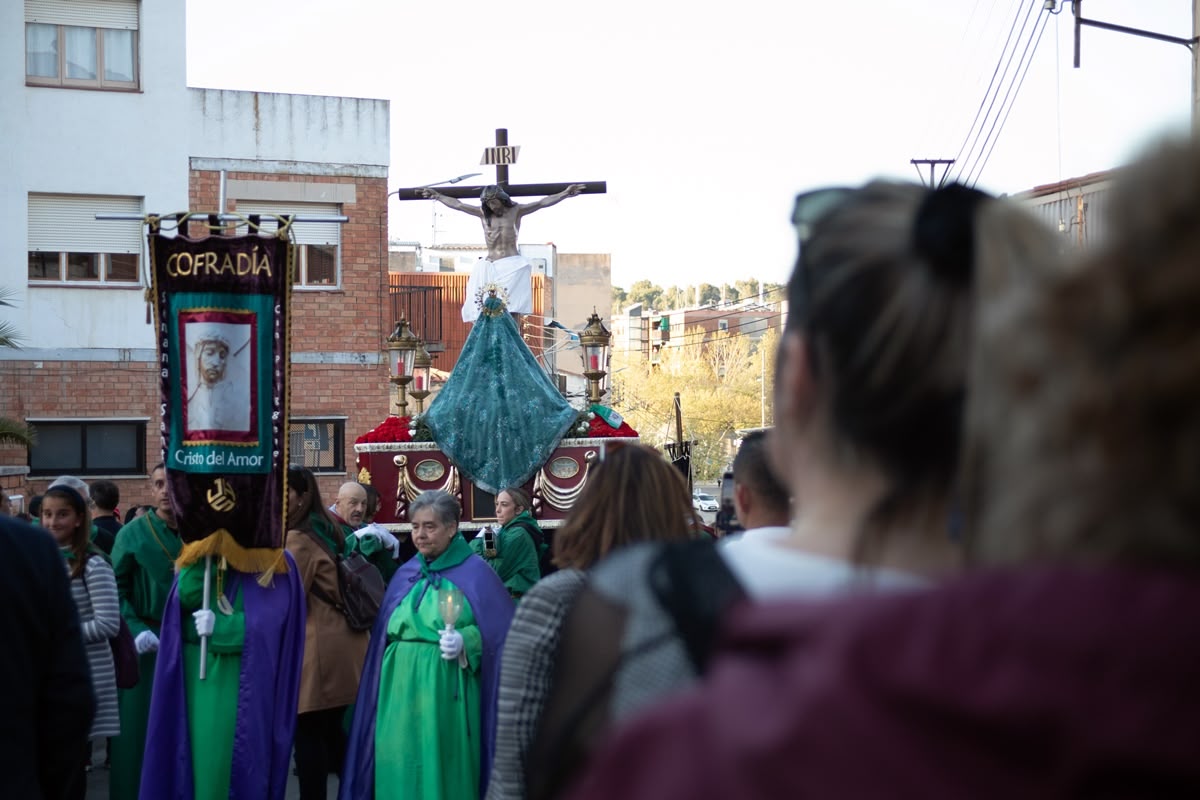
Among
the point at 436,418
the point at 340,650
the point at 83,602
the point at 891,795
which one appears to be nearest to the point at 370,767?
the point at 340,650

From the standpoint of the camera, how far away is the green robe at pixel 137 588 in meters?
7.45

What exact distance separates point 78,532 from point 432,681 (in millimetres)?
1890

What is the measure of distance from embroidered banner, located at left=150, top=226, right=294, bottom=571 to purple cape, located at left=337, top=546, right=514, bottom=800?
71cm

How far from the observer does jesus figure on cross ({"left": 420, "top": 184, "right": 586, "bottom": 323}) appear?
15.6 meters

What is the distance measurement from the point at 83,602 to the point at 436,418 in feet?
26.8

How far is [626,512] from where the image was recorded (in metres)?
3.66

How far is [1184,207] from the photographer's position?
0.96m

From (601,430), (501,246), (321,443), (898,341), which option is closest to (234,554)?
(898,341)

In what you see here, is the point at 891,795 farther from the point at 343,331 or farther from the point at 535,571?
the point at 343,331

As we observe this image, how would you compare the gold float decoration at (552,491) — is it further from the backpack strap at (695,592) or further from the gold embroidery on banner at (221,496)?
the backpack strap at (695,592)

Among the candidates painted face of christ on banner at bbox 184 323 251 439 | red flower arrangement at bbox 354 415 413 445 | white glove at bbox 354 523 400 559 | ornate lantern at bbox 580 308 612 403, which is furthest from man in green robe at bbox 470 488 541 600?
ornate lantern at bbox 580 308 612 403

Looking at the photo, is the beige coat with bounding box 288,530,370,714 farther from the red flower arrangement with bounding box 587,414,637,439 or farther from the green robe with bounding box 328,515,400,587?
the red flower arrangement with bounding box 587,414,637,439

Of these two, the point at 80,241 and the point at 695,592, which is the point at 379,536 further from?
the point at 80,241

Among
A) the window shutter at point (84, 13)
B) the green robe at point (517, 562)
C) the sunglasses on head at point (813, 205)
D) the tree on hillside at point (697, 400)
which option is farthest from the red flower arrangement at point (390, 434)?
the tree on hillside at point (697, 400)
